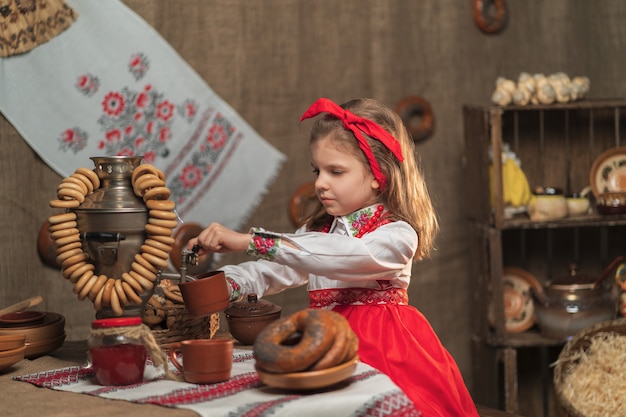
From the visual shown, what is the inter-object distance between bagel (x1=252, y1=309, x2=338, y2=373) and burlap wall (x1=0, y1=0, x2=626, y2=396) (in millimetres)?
2125

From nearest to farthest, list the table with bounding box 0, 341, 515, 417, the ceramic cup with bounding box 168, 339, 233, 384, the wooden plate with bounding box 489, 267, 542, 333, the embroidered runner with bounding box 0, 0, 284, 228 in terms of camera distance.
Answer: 1. the table with bounding box 0, 341, 515, 417
2. the ceramic cup with bounding box 168, 339, 233, 384
3. the embroidered runner with bounding box 0, 0, 284, 228
4. the wooden plate with bounding box 489, 267, 542, 333

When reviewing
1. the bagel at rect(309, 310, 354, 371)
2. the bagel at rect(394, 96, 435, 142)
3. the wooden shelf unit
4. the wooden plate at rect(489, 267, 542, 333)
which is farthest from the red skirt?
the bagel at rect(394, 96, 435, 142)

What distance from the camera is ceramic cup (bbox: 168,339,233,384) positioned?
176cm

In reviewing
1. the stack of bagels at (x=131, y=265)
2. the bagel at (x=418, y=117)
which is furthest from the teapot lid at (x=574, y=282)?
the stack of bagels at (x=131, y=265)

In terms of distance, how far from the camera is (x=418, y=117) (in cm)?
454

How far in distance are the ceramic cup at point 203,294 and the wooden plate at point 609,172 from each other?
2.82 metres

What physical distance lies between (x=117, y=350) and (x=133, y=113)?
2133mm

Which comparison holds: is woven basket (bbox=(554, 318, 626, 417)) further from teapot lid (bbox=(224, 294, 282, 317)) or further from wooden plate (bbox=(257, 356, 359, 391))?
wooden plate (bbox=(257, 356, 359, 391))

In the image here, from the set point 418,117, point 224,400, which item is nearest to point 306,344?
point 224,400

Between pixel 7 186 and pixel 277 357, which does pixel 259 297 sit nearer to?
pixel 277 357

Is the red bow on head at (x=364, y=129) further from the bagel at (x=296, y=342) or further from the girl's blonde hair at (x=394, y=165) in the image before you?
the bagel at (x=296, y=342)

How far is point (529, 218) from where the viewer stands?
166 inches

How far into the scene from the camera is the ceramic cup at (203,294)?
6.44ft

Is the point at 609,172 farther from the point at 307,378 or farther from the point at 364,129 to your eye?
the point at 307,378
